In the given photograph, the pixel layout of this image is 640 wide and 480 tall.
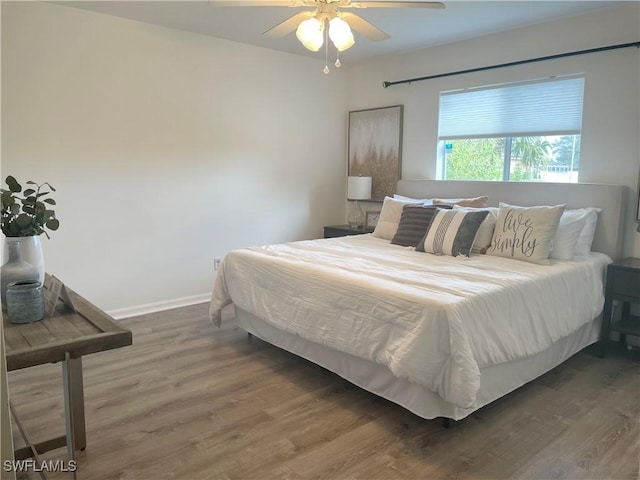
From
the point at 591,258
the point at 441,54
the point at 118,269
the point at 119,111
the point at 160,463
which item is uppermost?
the point at 441,54

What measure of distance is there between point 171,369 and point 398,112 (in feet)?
11.0

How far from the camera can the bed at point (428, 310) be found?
2.18m

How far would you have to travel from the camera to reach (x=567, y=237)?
10.6 feet

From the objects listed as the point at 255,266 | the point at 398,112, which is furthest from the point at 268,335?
the point at 398,112

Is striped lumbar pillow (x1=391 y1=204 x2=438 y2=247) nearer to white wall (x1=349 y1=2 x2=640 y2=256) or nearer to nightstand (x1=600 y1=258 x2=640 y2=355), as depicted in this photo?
white wall (x1=349 y1=2 x2=640 y2=256)

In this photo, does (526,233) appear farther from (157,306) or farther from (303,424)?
(157,306)

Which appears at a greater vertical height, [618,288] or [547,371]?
[618,288]

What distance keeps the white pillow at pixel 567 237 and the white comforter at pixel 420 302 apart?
13cm

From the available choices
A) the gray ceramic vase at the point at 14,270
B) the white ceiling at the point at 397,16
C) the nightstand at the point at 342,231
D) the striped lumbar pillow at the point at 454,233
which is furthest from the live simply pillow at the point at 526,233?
the gray ceramic vase at the point at 14,270

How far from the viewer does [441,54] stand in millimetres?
4461

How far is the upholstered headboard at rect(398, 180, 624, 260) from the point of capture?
3.38m

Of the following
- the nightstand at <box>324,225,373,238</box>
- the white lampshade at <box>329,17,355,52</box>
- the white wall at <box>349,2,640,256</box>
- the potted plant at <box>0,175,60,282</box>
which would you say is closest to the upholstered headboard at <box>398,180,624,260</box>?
the white wall at <box>349,2,640,256</box>

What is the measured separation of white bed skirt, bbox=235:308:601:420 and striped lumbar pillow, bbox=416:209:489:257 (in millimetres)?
876

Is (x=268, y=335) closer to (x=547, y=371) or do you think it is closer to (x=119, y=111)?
(x=547, y=371)
